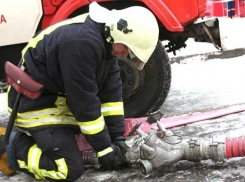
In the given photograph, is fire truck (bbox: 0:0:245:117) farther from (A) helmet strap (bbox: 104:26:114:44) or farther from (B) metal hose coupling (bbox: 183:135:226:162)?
(B) metal hose coupling (bbox: 183:135:226:162)

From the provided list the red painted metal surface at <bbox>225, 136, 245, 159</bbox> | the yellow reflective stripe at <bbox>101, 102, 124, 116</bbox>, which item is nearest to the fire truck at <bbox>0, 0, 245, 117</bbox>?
the yellow reflective stripe at <bbox>101, 102, 124, 116</bbox>

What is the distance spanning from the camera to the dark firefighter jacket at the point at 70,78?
2.92 meters

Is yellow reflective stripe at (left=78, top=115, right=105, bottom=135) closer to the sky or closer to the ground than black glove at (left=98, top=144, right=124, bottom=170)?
closer to the sky

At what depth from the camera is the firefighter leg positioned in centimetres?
312

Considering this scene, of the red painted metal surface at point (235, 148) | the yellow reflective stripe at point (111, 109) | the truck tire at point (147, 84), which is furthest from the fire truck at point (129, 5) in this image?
the red painted metal surface at point (235, 148)

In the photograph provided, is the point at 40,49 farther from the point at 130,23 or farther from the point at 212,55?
the point at 212,55

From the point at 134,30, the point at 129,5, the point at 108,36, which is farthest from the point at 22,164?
the point at 129,5

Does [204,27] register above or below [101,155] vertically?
above

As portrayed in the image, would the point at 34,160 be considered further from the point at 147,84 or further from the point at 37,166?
the point at 147,84

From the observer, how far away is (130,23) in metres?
2.93

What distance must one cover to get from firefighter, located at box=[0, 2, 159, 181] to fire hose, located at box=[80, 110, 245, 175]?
0.68 ft

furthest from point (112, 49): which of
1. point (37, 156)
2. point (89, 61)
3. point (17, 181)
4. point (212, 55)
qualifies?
point (212, 55)

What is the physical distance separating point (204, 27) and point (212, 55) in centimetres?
353

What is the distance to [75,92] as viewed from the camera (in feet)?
9.66
